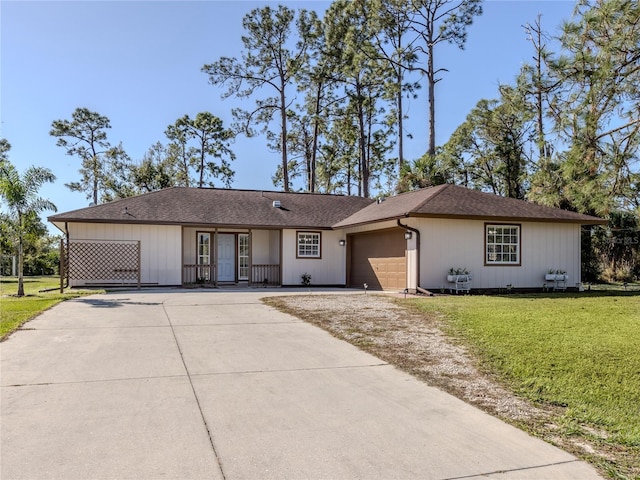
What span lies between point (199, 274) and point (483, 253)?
10771 mm

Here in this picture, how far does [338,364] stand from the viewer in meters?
5.93

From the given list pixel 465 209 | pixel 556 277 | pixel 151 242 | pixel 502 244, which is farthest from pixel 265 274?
pixel 556 277

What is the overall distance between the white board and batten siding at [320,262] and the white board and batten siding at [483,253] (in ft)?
17.4

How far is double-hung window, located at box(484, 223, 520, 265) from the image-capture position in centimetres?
1545

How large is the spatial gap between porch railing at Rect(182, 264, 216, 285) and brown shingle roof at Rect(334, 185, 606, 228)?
594cm

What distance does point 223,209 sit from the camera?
63.1ft

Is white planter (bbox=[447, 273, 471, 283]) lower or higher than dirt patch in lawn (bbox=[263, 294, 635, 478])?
higher

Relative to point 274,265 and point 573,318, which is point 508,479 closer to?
point 573,318

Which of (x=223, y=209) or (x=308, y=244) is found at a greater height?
(x=223, y=209)

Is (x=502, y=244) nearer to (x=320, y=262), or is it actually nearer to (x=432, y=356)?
(x=320, y=262)

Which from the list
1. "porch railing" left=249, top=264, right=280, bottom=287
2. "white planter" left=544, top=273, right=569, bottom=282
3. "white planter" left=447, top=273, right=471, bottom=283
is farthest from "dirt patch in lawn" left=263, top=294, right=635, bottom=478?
"porch railing" left=249, top=264, right=280, bottom=287

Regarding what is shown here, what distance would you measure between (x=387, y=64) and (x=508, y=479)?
29.1m

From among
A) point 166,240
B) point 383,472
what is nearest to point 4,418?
point 383,472

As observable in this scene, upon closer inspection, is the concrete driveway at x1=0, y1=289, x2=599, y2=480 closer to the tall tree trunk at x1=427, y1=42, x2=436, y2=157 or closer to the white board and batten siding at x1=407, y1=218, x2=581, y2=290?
the white board and batten siding at x1=407, y1=218, x2=581, y2=290
